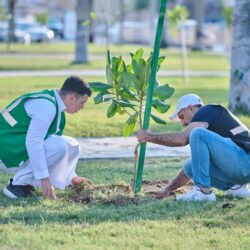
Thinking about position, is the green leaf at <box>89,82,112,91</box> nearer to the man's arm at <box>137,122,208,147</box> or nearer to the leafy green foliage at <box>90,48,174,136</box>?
the leafy green foliage at <box>90,48,174,136</box>

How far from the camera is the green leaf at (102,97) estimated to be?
7.59 m

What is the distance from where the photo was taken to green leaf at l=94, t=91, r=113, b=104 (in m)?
7.59

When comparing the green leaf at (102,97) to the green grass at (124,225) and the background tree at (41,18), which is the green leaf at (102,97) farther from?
the background tree at (41,18)

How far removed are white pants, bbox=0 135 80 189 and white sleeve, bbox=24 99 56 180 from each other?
4.6 inches

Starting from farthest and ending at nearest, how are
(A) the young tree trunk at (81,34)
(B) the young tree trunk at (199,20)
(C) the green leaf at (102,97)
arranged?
(B) the young tree trunk at (199,20) → (A) the young tree trunk at (81,34) → (C) the green leaf at (102,97)

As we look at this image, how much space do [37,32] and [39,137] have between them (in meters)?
51.6

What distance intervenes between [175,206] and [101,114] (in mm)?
7567

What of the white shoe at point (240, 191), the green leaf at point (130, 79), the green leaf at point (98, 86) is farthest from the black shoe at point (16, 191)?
the white shoe at point (240, 191)

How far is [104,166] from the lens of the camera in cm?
988

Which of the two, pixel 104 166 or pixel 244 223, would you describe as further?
pixel 104 166

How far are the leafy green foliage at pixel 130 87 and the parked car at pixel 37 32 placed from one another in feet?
155

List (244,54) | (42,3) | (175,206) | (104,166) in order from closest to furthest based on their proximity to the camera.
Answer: (175,206), (104,166), (244,54), (42,3)

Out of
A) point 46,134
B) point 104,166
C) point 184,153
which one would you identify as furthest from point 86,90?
point 184,153

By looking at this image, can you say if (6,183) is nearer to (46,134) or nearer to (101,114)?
(46,134)
